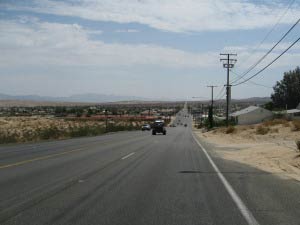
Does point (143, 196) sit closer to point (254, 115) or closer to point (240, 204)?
point (240, 204)

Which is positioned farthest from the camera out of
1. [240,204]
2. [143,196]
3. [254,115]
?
[254,115]

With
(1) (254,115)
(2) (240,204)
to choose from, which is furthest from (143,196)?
(1) (254,115)

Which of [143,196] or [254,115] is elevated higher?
[143,196]

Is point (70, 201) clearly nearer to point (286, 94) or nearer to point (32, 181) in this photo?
point (32, 181)

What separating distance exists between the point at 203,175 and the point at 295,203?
5.70m

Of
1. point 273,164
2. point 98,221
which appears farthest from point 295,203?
point 273,164

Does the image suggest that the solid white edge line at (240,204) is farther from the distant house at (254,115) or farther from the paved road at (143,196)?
the distant house at (254,115)

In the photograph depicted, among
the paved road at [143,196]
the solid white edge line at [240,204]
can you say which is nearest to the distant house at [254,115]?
the paved road at [143,196]

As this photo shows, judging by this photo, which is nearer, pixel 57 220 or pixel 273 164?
pixel 57 220

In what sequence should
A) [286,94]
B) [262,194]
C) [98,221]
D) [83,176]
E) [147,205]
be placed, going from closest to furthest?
[98,221] < [147,205] < [262,194] < [83,176] < [286,94]

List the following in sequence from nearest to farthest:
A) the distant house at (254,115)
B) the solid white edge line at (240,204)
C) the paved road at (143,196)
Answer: the solid white edge line at (240,204), the paved road at (143,196), the distant house at (254,115)

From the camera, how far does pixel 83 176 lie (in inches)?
616

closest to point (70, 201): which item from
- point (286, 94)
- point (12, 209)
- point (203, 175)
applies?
point (12, 209)

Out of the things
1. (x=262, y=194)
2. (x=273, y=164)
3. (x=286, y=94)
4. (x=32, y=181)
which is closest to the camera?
(x=262, y=194)
